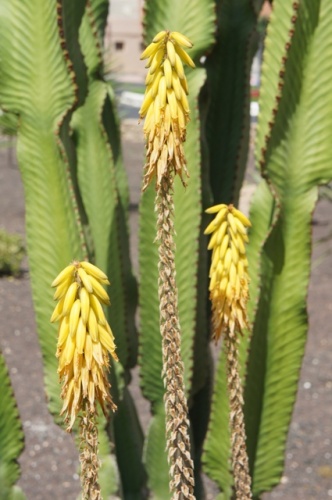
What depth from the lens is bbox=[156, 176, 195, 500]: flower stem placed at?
1485 mm

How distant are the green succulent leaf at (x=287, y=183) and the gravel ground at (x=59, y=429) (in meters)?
2.38

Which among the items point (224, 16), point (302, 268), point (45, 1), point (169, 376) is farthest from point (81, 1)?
point (169, 376)

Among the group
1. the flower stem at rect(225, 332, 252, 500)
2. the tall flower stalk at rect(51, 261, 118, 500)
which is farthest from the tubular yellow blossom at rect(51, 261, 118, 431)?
the flower stem at rect(225, 332, 252, 500)

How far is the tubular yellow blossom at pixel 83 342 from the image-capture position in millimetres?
1405

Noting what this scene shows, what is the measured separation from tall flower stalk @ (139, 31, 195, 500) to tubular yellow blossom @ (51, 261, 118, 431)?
100mm

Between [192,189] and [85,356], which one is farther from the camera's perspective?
[192,189]

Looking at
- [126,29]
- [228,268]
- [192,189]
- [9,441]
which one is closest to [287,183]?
[192,189]

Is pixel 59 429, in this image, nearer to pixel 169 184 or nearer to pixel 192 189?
pixel 192 189

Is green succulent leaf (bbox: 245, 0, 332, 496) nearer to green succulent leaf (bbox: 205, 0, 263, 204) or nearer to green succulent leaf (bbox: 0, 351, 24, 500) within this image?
green succulent leaf (bbox: 205, 0, 263, 204)

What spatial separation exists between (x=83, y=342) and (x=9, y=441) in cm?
129

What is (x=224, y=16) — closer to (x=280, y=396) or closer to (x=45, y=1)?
(x=45, y=1)

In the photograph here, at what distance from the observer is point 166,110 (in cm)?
155

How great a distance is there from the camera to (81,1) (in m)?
2.62

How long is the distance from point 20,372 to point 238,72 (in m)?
4.55
